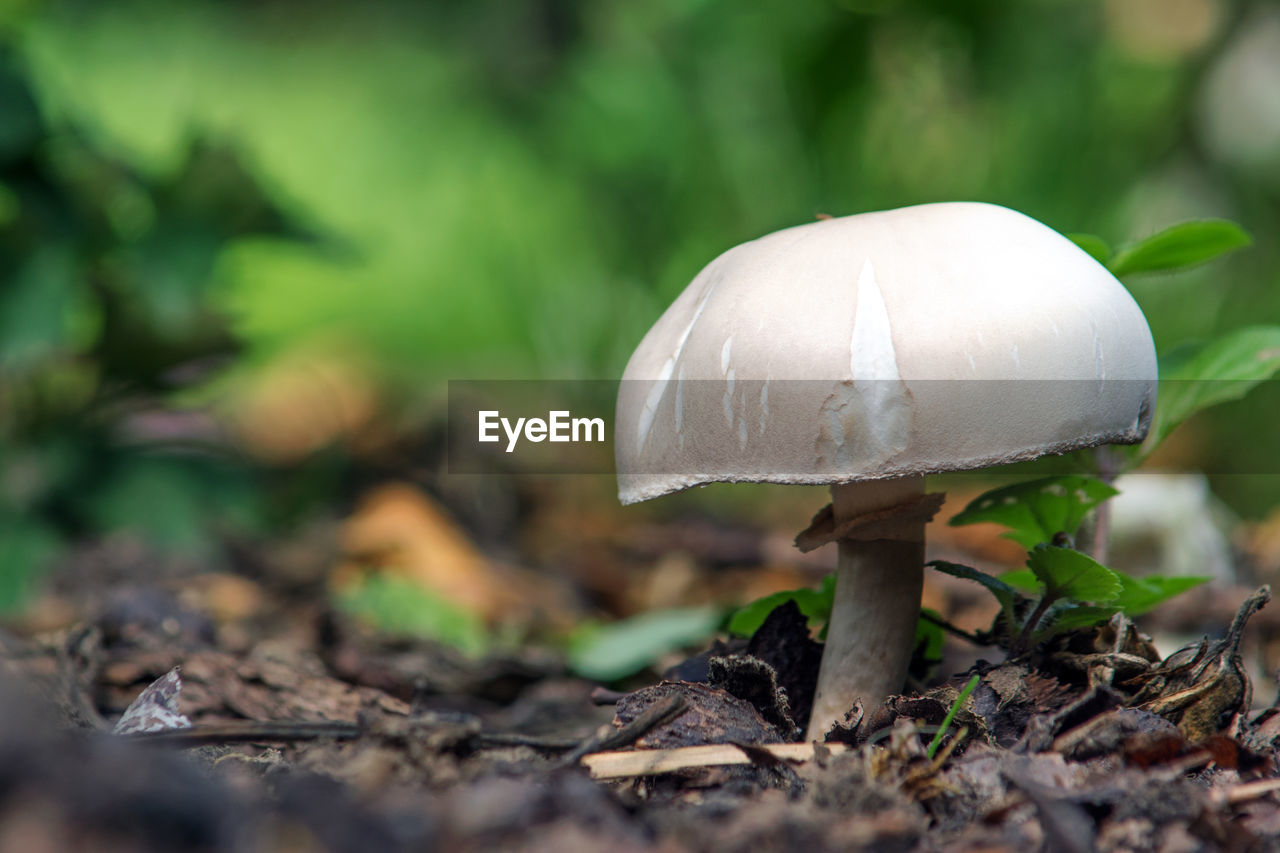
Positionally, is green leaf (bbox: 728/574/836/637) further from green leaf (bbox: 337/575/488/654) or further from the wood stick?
green leaf (bbox: 337/575/488/654)

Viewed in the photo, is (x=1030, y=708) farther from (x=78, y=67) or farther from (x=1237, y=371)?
(x=78, y=67)

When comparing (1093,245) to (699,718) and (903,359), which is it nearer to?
(903,359)

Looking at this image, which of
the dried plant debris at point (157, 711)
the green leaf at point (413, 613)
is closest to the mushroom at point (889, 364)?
the dried plant debris at point (157, 711)

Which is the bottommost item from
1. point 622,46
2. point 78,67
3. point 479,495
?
point 479,495

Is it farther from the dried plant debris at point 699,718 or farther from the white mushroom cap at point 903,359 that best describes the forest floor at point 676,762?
the white mushroom cap at point 903,359

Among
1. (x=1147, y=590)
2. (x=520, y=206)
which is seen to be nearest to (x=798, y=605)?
(x=1147, y=590)

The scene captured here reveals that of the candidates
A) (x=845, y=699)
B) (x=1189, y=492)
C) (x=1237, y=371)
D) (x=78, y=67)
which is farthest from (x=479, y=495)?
(x=78, y=67)
